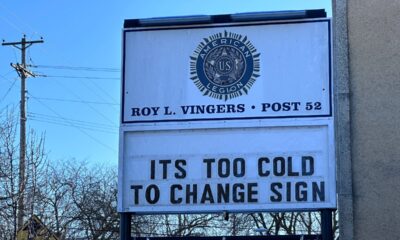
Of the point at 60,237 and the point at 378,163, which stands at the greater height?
the point at 378,163

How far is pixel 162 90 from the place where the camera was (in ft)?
26.9

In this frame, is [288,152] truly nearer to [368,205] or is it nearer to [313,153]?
[313,153]

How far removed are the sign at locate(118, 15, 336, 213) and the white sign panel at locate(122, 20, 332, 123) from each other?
1cm

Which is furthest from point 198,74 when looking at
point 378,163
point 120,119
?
point 378,163

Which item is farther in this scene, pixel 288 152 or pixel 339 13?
pixel 339 13

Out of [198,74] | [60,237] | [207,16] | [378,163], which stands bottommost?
[60,237]

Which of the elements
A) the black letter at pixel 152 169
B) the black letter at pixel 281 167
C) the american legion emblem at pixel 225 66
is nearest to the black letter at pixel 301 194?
the black letter at pixel 281 167

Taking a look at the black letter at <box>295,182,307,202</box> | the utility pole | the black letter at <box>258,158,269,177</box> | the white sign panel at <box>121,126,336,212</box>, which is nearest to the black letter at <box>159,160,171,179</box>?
the white sign panel at <box>121,126,336,212</box>

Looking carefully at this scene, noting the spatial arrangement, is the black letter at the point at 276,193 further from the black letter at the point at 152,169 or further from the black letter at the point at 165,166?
the black letter at the point at 152,169

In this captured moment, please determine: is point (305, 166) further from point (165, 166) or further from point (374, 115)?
point (165, 166)

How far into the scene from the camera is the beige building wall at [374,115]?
788cm

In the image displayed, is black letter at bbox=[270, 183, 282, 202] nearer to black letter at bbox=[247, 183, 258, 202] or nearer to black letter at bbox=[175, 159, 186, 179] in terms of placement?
black letter at bbox=[247, 183, 258, 202]

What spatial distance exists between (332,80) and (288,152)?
96 cm

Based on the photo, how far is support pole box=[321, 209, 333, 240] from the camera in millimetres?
7637
